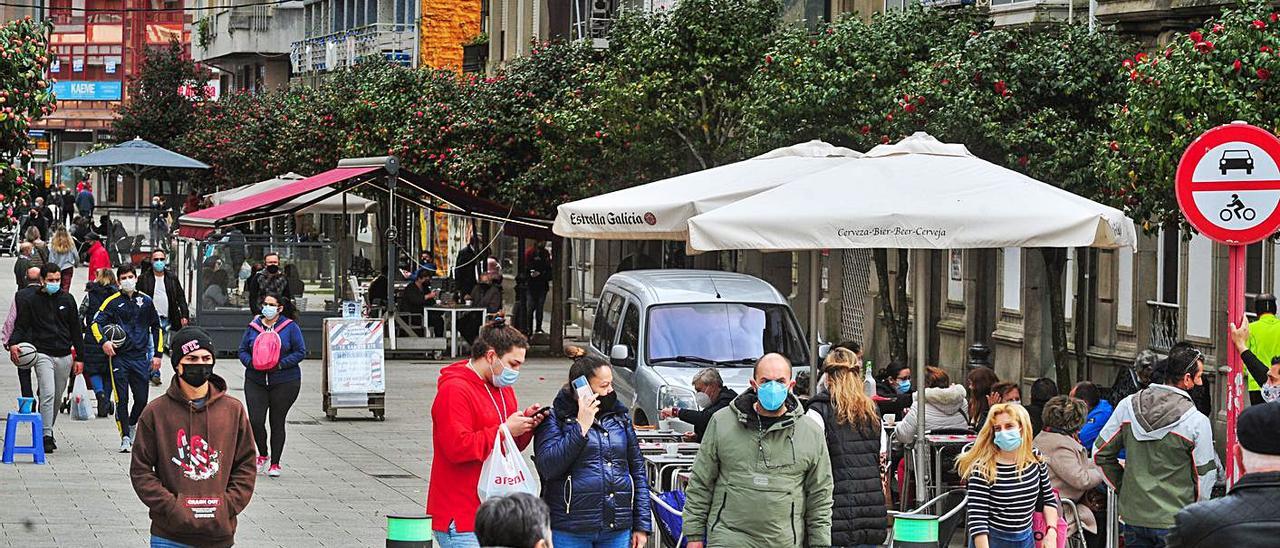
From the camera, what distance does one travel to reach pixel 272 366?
15758 mm

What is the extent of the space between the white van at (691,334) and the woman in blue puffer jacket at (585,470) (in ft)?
25.2

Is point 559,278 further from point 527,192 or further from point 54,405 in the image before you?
point 54,405

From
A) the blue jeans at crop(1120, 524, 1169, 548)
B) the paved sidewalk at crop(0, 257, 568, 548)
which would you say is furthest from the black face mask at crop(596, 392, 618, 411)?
the paved sidewalk at crop(0, 257, 568, 548)

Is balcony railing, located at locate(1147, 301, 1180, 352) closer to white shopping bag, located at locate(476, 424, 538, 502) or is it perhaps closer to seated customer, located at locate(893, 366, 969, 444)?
seated customer, located at locate(893, 366, 969, 444)

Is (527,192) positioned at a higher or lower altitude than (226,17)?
lower

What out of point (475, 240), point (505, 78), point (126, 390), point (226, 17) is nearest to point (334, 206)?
point (475, 240)

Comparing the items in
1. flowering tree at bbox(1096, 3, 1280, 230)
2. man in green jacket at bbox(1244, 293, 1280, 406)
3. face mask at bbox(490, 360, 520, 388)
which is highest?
flowering tree at bbox(1096, 3, 1280, 230)

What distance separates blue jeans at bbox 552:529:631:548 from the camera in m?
8.64

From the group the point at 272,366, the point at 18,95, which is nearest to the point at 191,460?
the point at 272,366

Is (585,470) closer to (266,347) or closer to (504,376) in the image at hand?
(504,376)

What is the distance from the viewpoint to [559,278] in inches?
1227

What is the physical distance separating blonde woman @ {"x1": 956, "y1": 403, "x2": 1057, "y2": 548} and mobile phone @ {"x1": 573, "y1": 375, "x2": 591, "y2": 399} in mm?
2336

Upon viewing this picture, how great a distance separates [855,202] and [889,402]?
2.53 metres

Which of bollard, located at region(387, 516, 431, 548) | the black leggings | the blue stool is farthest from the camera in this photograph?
the blue stool
